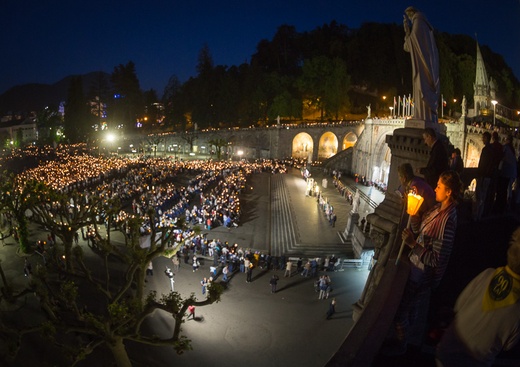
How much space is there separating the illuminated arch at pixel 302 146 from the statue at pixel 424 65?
170ft

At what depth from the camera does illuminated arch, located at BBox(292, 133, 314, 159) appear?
60500mm

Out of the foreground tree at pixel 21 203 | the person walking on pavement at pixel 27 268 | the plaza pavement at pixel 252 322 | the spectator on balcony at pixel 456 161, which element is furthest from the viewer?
the foreground tree at pixel 21 203

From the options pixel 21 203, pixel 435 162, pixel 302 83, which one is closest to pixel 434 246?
pixel 435 162

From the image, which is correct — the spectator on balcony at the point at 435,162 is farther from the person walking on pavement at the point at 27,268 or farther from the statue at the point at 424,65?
the person walking on pavement at the point at 27,268

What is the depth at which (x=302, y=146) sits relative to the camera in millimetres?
61344

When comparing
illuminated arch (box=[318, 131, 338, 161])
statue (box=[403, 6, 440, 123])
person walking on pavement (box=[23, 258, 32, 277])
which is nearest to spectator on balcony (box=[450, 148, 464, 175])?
statue (box=[403, 6, 440, 123])

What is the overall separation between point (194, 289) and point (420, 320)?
1375cm

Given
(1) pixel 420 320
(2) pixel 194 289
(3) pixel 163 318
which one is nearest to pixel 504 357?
(1) pixel 420 320

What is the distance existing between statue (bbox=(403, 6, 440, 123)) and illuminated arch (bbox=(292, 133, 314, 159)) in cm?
5189

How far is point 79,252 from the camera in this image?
10352mm

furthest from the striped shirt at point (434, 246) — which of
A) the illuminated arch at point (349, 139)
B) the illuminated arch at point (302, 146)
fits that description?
the illuminated arch at point (302, 146)

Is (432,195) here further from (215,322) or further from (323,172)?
(323,172)

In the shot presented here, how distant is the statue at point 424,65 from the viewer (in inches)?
324

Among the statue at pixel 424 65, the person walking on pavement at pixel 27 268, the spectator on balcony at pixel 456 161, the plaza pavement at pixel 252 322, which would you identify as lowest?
the plaza pavement at pixel 252 322
